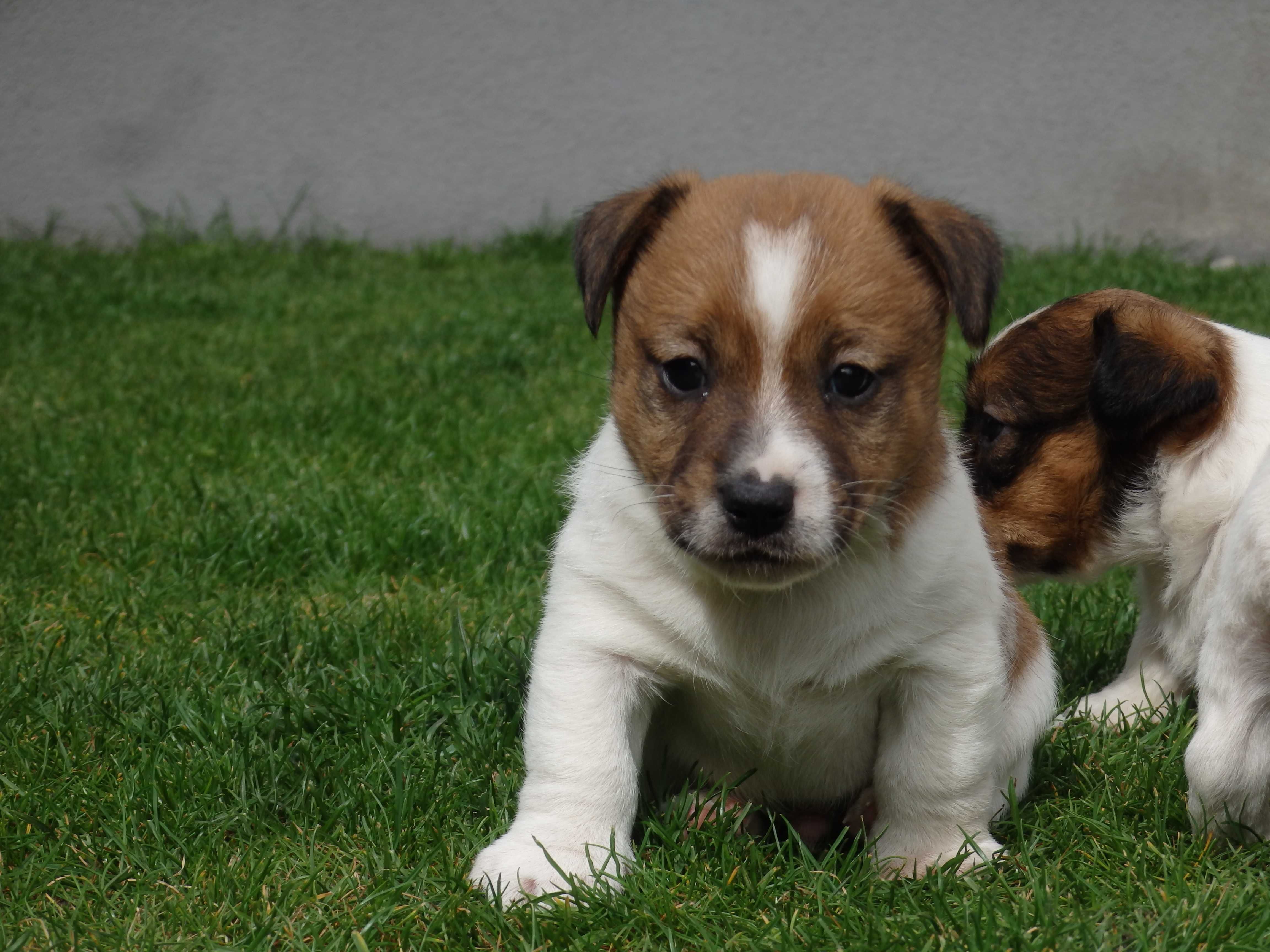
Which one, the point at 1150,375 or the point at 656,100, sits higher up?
the point at 656,100

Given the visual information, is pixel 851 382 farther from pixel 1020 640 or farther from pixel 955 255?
pixel 1020 640

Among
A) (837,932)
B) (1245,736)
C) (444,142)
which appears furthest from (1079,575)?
(444,142)

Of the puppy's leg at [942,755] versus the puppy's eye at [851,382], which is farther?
the puppy's leg at [942,755]

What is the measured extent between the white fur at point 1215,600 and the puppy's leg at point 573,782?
140 centimetres

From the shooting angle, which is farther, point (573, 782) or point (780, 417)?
point (573, 782)

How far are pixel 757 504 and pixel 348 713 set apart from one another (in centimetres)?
155

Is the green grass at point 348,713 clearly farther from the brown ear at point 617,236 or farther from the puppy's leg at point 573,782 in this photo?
the brown ear at point 617,236

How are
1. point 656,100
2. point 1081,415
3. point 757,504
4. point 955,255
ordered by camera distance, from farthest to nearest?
point 656,100, point 1081,415, point 955,255, point 757,504

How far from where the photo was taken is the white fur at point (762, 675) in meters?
2.89

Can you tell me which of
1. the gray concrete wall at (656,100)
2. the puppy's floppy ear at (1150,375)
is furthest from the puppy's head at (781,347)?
the gray concrete wall at (656,100)

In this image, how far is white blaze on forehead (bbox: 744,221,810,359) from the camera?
276cm

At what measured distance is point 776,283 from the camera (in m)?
2.76

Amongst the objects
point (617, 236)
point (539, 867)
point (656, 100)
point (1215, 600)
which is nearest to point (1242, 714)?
point (1215, 600)

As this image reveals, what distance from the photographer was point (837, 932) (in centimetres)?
270
